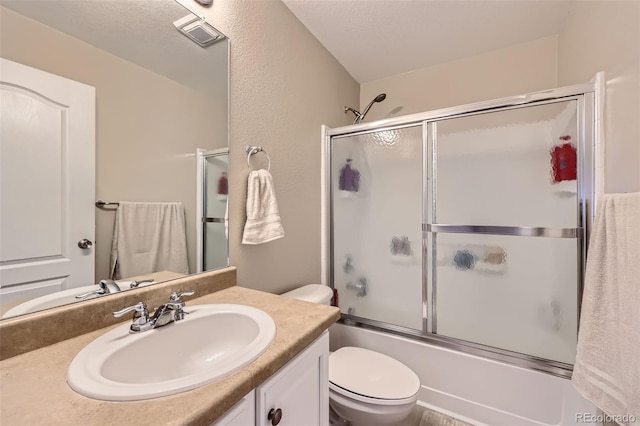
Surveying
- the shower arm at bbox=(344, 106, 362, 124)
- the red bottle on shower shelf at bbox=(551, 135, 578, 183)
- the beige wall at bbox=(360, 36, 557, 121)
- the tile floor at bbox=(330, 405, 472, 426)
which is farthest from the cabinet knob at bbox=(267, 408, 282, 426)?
the beige wall at bbox=(360, 36, 557, 121)

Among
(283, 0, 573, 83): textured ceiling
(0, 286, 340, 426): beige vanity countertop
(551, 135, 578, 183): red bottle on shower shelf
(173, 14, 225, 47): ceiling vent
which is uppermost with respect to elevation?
(283, 0, 573, 83): textured ceiling

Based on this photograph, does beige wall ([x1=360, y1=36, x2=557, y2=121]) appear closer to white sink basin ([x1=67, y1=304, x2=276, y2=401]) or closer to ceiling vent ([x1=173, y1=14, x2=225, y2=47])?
ceiling vent ([x1=173, y1=14, x2=225, y2=47])

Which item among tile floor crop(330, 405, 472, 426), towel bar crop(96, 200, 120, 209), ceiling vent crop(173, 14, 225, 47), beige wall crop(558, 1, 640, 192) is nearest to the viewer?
towel bar crop(96, 200, 120, 209)

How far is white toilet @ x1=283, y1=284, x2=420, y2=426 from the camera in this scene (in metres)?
1.14

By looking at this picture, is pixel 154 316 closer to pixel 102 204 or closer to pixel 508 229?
pixel 102 204

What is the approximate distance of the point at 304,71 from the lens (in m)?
1.68

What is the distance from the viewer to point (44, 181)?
0.68 metres

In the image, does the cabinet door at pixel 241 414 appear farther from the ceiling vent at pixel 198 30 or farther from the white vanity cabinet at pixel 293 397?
the ceiling vent at pixel 198 30

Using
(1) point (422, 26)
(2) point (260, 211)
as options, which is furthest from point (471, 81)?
(2) point (260, 211)

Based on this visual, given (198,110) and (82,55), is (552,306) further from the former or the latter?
(82,55)

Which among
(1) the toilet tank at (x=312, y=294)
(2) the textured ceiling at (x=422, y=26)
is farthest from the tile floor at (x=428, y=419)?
(2) the textured ceiling at (x=422, y=26)

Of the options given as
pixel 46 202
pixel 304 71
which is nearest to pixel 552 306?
pixel 304 71

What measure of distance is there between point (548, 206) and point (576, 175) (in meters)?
0.18

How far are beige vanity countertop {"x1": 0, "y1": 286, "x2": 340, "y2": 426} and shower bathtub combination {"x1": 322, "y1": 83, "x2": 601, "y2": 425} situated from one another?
1.25 meters
